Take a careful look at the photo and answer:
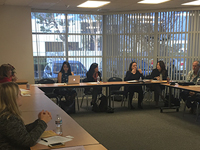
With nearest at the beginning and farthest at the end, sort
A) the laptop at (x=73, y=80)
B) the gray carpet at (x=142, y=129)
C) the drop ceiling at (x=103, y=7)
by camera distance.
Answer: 1. the gray carpet at (x=142, y=129)
2. the laptop at (x=73, y=80)
3. the drop ceiling at (x=103, y=7)

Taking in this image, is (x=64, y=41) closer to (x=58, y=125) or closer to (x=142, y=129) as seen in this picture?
(x=142, y=129)

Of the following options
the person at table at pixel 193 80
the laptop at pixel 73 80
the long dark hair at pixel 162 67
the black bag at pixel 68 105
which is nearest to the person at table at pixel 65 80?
the black bag at pixel 68 105

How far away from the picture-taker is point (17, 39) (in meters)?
7.45

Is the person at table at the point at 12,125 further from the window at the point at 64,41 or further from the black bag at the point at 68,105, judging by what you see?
the window at the point at 64,41

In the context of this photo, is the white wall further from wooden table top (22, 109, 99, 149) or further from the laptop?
wooden table top (22, 109, 99, 149)

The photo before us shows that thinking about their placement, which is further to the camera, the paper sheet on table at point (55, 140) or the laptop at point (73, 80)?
the laptop at point (73, 80)

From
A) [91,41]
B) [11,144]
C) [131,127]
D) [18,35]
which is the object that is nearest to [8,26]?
[18,35]

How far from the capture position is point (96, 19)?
28.3ft

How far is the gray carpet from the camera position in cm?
421

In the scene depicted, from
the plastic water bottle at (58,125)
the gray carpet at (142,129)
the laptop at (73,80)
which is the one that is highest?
the laptop at (73,80)

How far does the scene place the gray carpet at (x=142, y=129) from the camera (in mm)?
4211

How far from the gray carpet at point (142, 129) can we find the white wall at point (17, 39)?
2.40 metres

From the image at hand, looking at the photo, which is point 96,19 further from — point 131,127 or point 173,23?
point 131,127

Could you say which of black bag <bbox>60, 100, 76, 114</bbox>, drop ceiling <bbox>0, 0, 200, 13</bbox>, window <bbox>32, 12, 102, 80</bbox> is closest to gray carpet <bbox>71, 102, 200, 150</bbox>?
black bag <bbox>60, 100, 76, 114</bbox>
